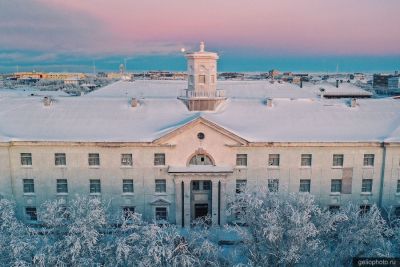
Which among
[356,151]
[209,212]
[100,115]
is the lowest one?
[209,212]

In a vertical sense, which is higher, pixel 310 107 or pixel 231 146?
pixel 310 107

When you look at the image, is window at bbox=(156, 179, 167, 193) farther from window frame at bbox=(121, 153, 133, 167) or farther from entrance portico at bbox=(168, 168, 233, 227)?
window frame at bbox=(121, 153, 133, 167)

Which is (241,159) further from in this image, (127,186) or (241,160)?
(127,186)

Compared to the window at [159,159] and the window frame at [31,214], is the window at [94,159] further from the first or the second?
the window frame at [31,214]

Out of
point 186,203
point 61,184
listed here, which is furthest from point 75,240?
point 186,203

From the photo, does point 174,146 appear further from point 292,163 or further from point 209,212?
point 292,163

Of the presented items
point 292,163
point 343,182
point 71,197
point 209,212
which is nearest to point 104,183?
point 71,197

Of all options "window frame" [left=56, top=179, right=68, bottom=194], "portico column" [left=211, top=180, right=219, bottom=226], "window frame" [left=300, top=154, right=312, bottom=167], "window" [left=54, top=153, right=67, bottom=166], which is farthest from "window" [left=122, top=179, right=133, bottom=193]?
"window frame" [left=300, top=154, right=312, bottom=167]

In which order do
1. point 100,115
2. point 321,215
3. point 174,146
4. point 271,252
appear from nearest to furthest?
point 271,252, point 321,215, point 174,146, point 100,115
